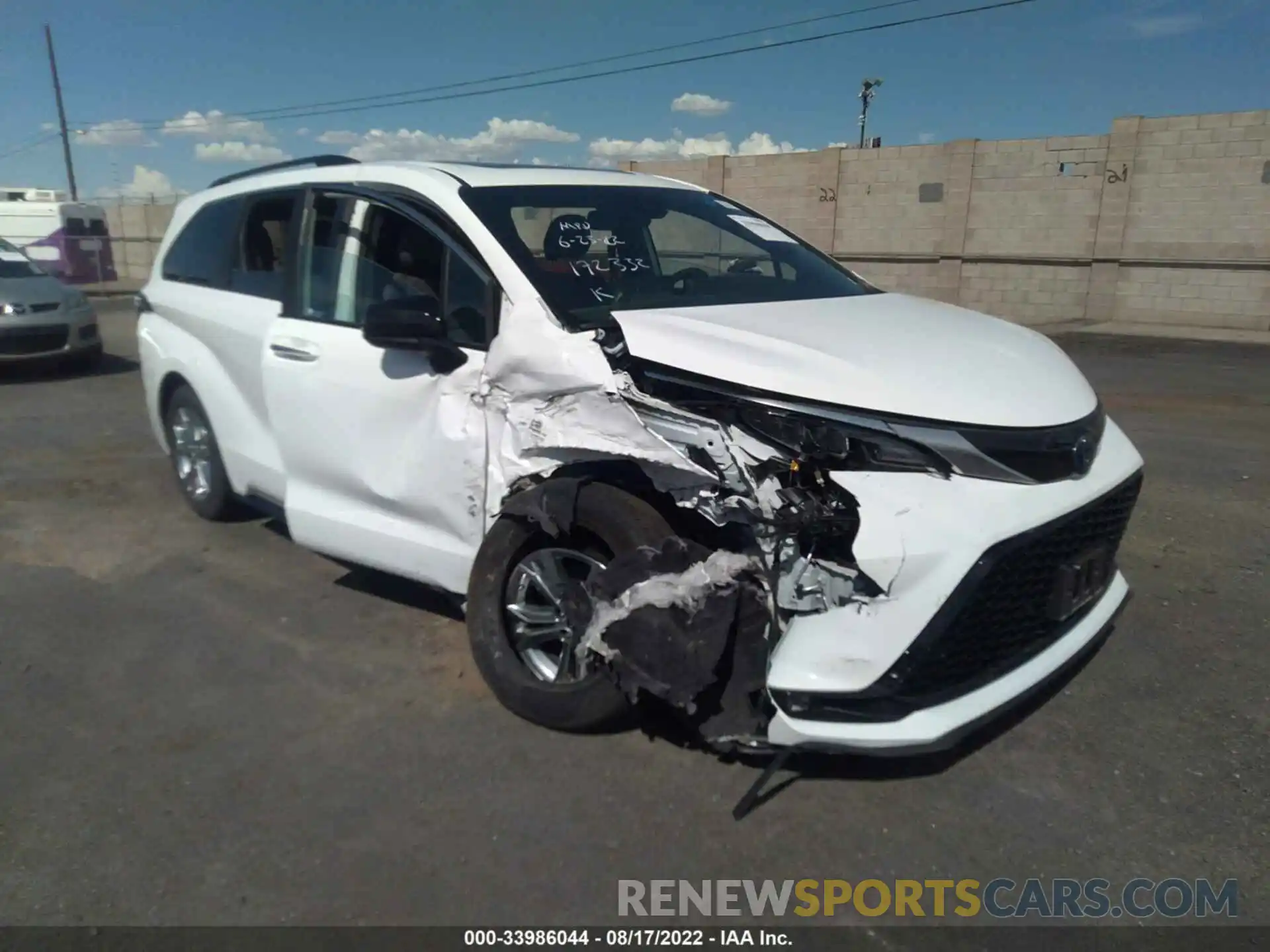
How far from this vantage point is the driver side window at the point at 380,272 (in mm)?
3508

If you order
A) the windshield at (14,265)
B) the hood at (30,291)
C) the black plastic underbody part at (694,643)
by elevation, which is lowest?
the black plastic underbody part at (694,643)

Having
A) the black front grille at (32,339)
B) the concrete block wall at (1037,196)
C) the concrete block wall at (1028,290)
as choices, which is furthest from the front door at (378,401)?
the concrete block wall at (1037,196)

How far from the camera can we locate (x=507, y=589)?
326 centimetres

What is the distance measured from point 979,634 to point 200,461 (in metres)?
4.43

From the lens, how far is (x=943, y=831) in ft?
9.04

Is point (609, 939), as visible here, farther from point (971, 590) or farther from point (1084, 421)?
point (1084, 421)

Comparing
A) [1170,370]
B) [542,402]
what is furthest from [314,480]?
[1170,370]

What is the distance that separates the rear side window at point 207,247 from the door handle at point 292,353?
1034 millimetres

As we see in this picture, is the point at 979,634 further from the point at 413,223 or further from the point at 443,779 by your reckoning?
the point at 413,223

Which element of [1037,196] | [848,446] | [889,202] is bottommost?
[848,446]

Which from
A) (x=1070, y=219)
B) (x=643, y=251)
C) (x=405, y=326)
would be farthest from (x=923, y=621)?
(x=1070, y=219)

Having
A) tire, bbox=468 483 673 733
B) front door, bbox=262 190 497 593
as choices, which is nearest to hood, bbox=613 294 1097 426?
tire, bbox=468 483 673 733

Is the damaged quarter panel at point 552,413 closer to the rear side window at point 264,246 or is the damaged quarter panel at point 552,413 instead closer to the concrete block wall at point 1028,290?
the rear side window at point 264,246

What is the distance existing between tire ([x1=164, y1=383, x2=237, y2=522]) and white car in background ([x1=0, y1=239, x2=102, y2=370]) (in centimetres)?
668
